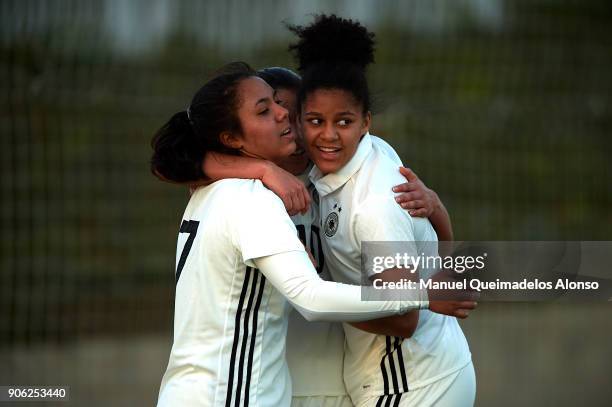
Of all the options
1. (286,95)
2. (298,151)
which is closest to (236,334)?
(298,151)

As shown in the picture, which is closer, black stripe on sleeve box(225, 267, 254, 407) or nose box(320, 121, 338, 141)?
black stripe on sleeve box(225, 267, 254, 407)

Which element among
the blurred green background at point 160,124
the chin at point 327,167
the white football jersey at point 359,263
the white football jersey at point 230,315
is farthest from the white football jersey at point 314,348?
the blurred green background at point 160,124

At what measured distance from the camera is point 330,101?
10.2 feet

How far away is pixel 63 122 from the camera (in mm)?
5270

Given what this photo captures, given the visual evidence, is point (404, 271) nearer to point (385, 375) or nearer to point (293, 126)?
point (385, 375)

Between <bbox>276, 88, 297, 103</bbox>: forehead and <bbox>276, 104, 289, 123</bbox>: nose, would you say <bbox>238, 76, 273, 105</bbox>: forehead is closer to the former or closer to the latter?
<bbox>276, 104, 289, 123</bbox>: nose

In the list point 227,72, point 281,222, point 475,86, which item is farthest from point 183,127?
point 475,86

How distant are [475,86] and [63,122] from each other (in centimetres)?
195

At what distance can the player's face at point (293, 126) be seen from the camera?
3.30 meters

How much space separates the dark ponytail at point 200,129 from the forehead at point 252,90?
1cm

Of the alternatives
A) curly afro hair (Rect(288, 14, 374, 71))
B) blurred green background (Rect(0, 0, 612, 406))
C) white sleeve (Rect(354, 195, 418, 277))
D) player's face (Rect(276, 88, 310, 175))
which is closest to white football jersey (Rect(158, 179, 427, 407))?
white sleeve (Rect(354, 195, 418, 277))

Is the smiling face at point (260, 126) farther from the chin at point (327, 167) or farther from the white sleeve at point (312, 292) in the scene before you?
the white sleeve at point (312, 292)

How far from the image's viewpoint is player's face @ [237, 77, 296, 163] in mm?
3045

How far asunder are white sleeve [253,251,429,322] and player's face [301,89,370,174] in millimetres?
425
